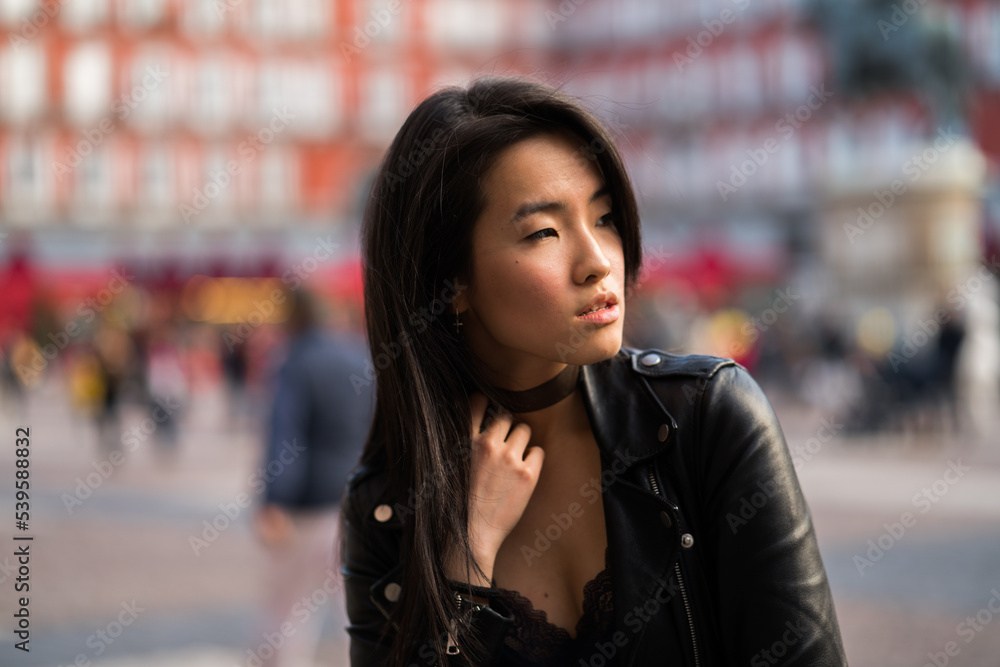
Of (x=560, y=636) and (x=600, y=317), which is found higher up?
(x=600, y=317)

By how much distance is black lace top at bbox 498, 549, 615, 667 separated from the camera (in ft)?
4.74

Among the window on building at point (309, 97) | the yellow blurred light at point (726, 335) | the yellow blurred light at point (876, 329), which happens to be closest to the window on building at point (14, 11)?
the window on building at point (309, 97)

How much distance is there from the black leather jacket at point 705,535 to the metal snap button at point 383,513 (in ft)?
0.39

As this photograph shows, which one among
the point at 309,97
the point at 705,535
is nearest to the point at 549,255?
the point at 705,535

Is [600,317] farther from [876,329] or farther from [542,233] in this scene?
[876,329]

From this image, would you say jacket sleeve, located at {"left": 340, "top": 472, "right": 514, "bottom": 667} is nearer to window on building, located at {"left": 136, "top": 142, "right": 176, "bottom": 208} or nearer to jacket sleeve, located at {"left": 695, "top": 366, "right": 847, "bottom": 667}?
jacket sleeve, located at {"left": 695, "top": 366, "right": 847, "bottom": 667}

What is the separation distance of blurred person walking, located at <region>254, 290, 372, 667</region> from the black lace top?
8.19 ft

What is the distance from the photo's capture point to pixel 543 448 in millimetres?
1585

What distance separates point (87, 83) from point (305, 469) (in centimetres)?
3244

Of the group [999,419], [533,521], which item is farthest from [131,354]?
[533,521]

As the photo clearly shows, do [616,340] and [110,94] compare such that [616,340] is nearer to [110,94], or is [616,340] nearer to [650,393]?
[650,393]

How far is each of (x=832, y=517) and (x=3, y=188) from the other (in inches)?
1194

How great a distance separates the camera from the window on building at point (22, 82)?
31359 mm

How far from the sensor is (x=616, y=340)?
144 cm
